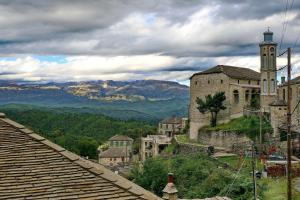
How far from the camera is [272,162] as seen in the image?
35.2 metres

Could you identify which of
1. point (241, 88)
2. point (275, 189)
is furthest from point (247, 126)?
point (275, 189)

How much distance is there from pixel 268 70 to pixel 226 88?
20.9 ft

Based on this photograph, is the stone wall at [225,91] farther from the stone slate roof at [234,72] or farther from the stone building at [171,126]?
the stone building at [171,126]

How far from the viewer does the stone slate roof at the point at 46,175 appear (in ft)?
21.1

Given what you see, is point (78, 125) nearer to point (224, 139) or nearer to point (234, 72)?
point (234, 72)

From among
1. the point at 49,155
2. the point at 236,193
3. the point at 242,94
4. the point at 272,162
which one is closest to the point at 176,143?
the point at 242,94

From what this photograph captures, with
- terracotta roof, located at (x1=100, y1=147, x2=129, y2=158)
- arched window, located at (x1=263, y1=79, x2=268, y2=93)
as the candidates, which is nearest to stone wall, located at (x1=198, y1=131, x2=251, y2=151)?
arched window, located at (x1=263, y1=79, x2=268, y2=93)

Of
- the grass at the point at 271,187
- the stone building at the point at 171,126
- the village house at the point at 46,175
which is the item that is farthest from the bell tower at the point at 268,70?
the village house at the point at 46,175

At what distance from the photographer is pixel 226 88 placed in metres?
54.2

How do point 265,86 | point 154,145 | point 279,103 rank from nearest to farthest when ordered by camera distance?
point 279,103, point 265,86, point 154,145

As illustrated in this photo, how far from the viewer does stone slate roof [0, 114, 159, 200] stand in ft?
21.1

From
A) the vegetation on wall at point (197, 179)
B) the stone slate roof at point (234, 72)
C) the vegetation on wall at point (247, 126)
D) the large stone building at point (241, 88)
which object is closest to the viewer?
the vegetation on wall at point (197, 179)

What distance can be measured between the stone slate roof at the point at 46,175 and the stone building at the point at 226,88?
48121 millimetres

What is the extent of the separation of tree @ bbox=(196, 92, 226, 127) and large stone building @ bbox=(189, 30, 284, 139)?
2.16ft
